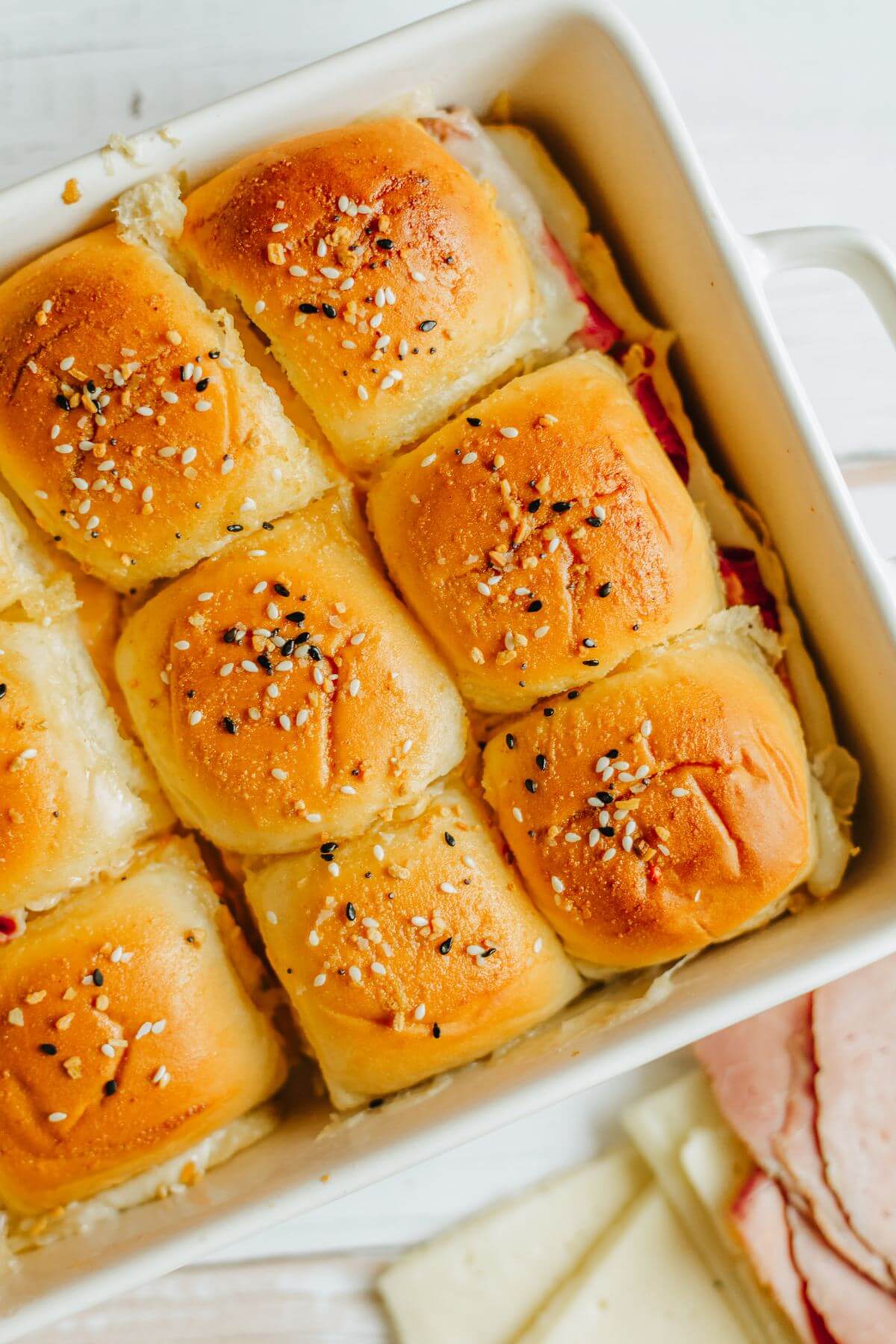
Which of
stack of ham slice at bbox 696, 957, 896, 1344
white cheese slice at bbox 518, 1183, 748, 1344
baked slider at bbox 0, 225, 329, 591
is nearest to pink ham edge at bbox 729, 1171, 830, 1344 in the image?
stack of ham slice at bbox 696, 957, 896, 1344

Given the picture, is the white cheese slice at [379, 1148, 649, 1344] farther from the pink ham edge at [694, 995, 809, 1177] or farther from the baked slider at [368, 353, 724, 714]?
the baked slider at [368, 353, 724, 714]

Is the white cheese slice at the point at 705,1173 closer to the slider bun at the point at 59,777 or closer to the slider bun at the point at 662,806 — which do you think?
the slider bun at the point at 662,806

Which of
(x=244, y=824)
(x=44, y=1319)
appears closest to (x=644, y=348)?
(x=244, y=824)

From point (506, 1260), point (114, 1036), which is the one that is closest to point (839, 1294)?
point (506, 1260)

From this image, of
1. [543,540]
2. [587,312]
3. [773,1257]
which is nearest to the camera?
[543,540]

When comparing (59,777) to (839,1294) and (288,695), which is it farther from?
(839,1294)

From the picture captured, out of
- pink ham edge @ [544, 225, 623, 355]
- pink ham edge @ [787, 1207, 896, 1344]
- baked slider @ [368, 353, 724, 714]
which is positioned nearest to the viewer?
baked slider @ [368, 353, 724, 714]

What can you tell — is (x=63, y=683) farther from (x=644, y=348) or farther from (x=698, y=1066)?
(x=698, y=1066)
